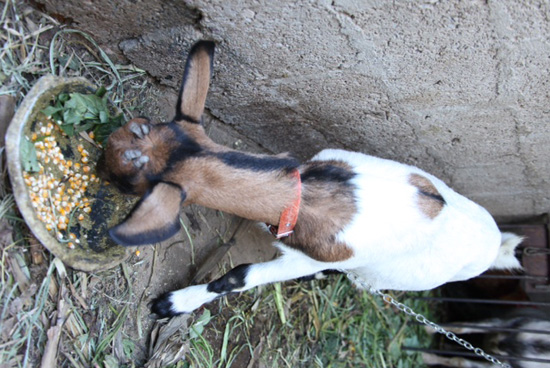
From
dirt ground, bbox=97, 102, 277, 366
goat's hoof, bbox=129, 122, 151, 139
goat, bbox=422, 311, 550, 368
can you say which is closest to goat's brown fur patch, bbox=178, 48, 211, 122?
goat's hoof, bbox=129, 122, 151, 139

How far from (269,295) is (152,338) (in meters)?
1.15

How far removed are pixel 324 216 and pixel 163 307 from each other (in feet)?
3.71

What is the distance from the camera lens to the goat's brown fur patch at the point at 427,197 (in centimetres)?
302

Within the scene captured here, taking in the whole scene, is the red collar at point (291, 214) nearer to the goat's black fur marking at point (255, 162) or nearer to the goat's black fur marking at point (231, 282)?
the goat's black fur marking at point (255, 162)

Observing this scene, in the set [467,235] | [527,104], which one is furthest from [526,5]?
[467,235]

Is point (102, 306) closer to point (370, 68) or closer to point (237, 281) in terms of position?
point (237, 281)

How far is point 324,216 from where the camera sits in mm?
2791

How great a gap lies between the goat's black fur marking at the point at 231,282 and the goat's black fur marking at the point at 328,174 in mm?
733

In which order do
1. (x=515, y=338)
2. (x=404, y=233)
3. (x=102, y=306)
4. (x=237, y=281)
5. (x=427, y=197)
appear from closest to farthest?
(x=102, y=306) → (x=404, y=233) → (x=427, y=197) → (x=237, y=281) → (x=515, y=338)

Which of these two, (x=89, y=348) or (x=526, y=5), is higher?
(x=526, y=5)

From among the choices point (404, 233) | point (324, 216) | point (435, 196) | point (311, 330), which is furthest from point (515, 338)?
point (324, 216)

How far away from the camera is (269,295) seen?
12.9 feet

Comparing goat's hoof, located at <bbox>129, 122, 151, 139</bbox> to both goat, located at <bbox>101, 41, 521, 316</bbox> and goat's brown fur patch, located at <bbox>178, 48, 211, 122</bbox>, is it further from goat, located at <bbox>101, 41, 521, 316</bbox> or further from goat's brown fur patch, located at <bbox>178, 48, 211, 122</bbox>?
goat's brown fur patch, located at <bbox>178, 48, 211, 122</bbox>

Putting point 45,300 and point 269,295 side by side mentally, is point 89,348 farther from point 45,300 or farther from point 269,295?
point 269,295
